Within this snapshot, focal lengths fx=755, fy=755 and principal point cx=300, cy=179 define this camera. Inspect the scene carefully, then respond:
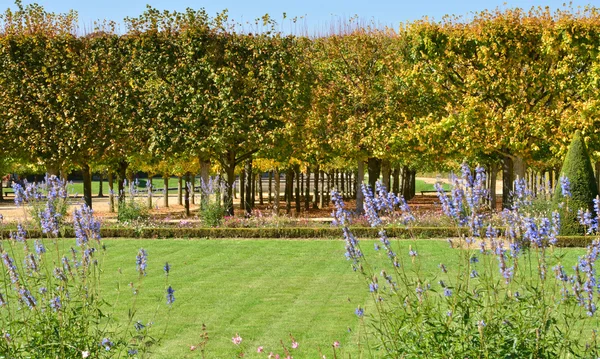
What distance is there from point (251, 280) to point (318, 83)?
14.0 metres

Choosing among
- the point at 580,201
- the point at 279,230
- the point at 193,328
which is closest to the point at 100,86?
the point at 279,230

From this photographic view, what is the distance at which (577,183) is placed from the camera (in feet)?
53.8

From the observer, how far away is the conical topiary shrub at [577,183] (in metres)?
16.3

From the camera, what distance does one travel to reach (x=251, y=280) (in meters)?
12.4

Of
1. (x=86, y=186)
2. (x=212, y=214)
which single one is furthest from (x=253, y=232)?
(x=86, y=186)

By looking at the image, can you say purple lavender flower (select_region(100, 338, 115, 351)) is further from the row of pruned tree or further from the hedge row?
the row of pruned tree

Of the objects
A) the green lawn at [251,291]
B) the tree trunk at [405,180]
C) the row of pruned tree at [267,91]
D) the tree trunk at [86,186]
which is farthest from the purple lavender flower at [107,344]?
the tree trunk at [405,180]

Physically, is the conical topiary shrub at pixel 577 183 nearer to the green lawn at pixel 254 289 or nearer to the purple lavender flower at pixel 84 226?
the green lawn at pixel 254 289

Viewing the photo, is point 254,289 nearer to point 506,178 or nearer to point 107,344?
point 107,344

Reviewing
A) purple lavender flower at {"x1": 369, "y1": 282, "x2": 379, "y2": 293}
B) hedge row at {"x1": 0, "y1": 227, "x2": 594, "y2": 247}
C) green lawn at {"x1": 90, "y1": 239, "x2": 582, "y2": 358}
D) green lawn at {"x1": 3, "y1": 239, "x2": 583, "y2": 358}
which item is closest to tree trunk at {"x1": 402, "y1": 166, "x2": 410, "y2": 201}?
hedge row at {"x1": 0, "y1": 227, "x2": 594, "y2": 247}

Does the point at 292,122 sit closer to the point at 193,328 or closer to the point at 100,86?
the point at 100,86

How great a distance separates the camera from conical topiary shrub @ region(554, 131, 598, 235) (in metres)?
16.3

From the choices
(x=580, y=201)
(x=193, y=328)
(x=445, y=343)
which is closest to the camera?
(x=445, y=343)

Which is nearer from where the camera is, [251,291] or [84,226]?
[84,226]
